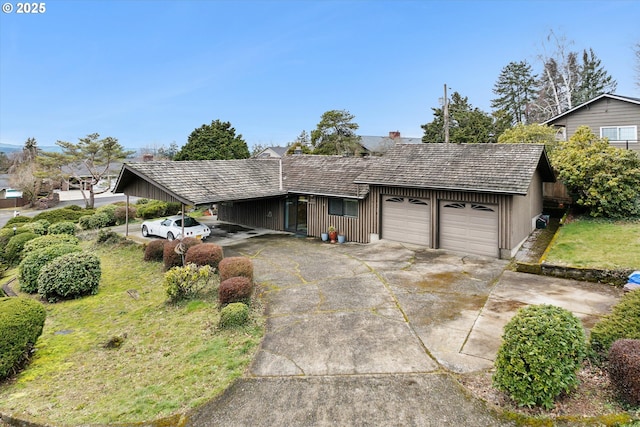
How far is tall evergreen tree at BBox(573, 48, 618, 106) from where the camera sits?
47.9 metres

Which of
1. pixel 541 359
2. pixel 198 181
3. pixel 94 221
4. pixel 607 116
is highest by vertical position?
pixel 607 116

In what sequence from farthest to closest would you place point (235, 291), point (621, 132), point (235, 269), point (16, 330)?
point (621, 132) → point (235, 269) → point (235, 291) → point (16, 330)

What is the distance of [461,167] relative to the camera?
15.6 metres

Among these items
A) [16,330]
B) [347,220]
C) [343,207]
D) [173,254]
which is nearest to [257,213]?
[343,207]

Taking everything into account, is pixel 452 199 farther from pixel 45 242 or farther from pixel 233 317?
pixel 45 242

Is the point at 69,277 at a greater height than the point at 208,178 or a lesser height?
lesser

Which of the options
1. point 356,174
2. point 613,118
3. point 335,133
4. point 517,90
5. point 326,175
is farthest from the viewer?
point 517,90

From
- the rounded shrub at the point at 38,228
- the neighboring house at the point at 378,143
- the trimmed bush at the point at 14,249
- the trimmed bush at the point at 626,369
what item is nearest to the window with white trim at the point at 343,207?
the trimmed bush at the point at 626,369

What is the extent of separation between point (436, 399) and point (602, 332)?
3161 mm

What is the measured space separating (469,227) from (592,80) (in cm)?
4849

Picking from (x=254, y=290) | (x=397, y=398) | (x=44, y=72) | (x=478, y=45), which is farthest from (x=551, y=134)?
(x=44, y=72)

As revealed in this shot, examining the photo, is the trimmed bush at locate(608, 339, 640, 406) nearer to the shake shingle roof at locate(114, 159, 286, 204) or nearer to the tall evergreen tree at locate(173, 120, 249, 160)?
the shake shingle roof at locate(114, 159, 286, 204)

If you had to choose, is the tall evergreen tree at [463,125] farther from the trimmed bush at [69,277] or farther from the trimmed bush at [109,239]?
the trimmed bush at [69,277]

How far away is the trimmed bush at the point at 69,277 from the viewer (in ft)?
40.6
